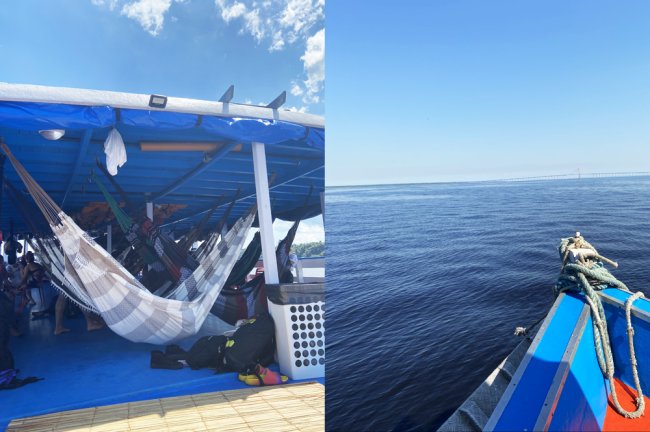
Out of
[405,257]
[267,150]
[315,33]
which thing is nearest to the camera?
[315,33]

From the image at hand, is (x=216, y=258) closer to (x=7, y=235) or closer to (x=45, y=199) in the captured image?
(x=45, y=199)

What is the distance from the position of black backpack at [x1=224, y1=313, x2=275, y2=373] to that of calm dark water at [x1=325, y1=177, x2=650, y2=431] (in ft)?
2.27

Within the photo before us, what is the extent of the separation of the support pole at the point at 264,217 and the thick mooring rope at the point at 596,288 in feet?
5.96

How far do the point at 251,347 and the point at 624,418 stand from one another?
2.00m


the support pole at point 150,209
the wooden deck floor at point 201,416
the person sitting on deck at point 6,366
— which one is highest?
the support pole at point 150,209

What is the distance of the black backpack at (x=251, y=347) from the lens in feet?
6.87

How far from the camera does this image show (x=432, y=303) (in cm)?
784

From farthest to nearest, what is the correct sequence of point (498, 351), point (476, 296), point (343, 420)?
point (476, 296)
point (498, 351)
point (343, 420)

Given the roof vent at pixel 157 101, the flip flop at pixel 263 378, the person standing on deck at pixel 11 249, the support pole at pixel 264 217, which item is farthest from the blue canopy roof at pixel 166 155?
the flip flop at pixel 263 378

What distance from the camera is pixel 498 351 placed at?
5.43 m

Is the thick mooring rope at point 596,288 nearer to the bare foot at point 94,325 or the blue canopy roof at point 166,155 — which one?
the blue canopy roof at point 166,155

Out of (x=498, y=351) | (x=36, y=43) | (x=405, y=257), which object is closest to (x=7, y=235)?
(x=36, y=43)

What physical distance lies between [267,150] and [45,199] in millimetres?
1186

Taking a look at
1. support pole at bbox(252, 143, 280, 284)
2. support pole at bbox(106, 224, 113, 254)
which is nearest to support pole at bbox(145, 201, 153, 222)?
support pole at bbox(106, 224, 113, 254)
